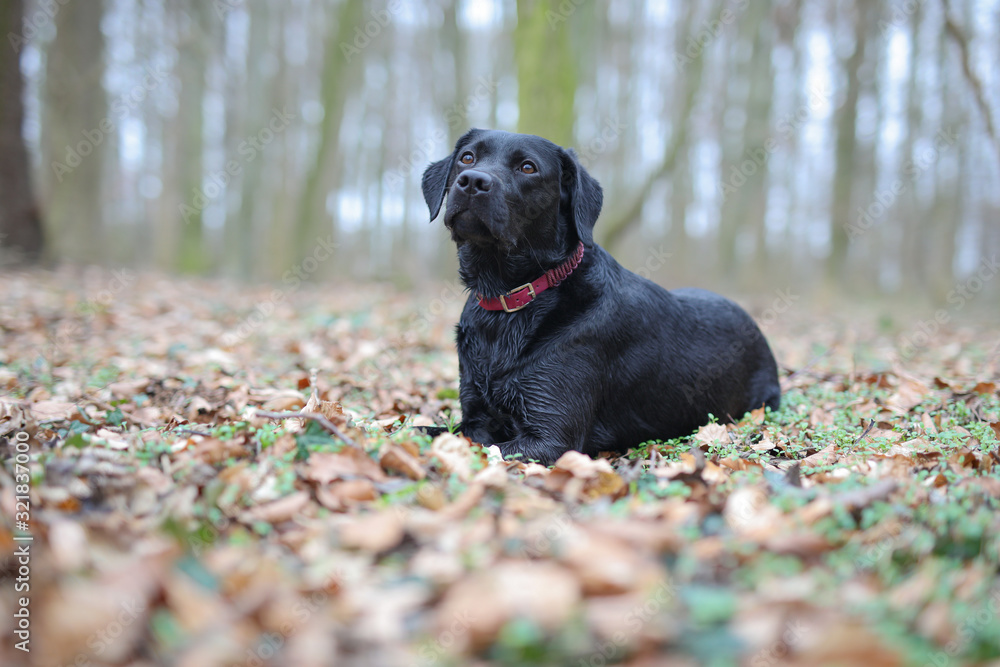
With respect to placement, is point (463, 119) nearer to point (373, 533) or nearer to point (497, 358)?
point (497, 358)

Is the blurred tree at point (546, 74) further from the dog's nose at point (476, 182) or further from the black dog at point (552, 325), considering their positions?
the dog's nose at point (476, 182)

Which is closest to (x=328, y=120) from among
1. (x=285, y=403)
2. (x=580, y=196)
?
(x=285, y=403)

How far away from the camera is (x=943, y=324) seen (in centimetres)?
1062

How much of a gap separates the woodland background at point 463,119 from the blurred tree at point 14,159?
3cm

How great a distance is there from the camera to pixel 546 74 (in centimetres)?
777

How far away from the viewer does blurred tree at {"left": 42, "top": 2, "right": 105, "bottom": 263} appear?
1223cm

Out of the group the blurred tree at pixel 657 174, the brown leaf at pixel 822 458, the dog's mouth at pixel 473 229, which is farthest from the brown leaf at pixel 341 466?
the blurred tree at pixel 657 174

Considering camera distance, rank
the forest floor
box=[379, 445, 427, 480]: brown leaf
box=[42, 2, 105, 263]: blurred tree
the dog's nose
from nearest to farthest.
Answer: the forest floor < box=[379, 445, 427, 480]: brown leaf < the dog's nose < box=[42, 2, 105, 263]: blurred tree

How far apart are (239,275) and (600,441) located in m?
14.3

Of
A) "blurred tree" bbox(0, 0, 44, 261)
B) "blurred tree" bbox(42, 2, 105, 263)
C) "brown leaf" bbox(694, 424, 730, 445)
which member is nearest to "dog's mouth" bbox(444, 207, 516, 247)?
"brown leaf" bbox(694, 424, 730, 445)

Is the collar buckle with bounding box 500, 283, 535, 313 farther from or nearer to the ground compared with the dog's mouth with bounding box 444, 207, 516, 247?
nearer to the ground

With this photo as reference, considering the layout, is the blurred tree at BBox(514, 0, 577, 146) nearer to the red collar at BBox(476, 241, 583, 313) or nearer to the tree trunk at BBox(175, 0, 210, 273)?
the red collar at BBox(476, 241, 583, 313)

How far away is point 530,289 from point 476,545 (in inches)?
72.1

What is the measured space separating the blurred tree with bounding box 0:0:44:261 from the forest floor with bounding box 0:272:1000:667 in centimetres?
819
